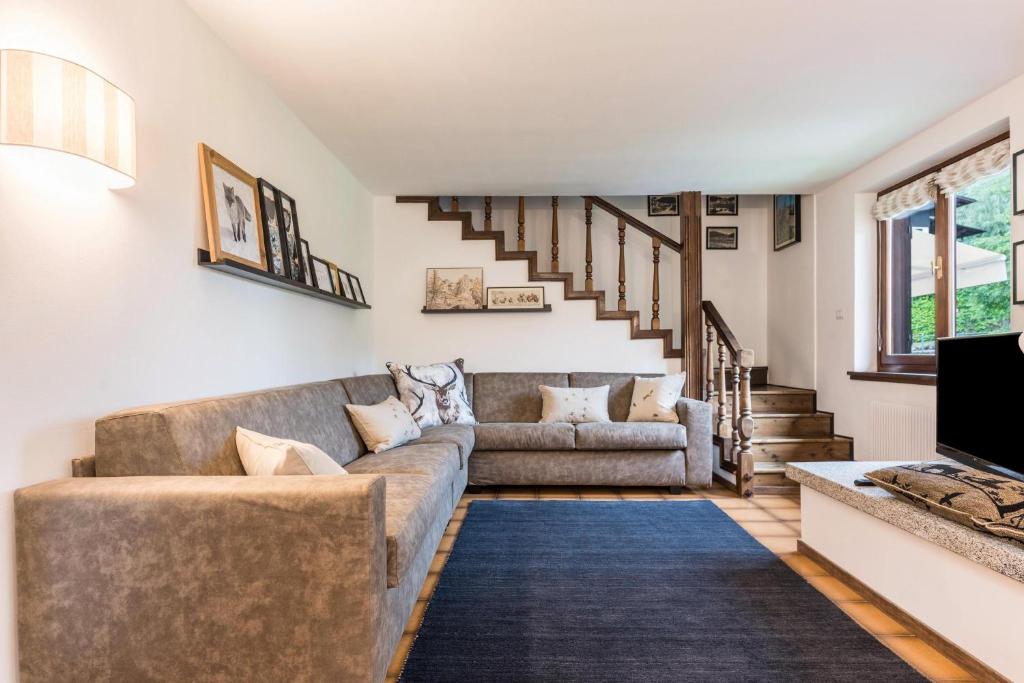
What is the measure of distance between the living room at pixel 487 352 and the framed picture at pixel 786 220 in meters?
0.07

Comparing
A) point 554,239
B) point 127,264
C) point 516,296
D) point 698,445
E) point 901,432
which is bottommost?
point 698,445

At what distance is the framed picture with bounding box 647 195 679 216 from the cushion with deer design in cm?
272

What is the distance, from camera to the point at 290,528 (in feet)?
4.36

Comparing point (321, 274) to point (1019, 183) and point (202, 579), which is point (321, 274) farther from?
point (1019, 183)

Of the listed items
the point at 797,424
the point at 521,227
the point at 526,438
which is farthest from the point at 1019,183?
the point at 521,227

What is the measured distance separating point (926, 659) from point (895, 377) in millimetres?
2461

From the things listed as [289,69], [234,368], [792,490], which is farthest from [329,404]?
[792,490]

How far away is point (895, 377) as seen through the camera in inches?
143

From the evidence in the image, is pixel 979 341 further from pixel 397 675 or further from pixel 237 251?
pixel 237 251

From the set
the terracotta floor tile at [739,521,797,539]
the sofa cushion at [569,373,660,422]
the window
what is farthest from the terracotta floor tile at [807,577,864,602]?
the sofa cushion at [569,373,660,422]

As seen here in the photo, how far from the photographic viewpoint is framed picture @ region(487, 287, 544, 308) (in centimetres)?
473

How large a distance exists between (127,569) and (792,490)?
388 cm

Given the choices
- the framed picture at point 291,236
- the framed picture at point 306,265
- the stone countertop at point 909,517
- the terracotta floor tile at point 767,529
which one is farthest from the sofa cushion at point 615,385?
the framed picture at point 291,236

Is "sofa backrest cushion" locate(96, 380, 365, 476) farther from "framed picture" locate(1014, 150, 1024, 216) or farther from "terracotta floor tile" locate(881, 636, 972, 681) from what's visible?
"framed picture" locate(1014, 150, 1024, 216)
